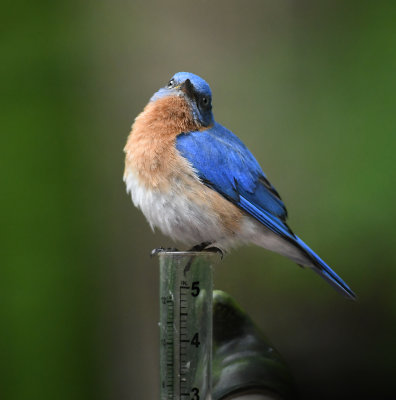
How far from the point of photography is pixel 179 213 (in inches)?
49.9

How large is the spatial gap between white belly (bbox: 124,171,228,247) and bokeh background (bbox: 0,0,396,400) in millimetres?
589

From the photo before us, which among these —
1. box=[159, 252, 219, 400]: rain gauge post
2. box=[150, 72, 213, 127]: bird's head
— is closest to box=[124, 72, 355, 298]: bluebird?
box=[150, 72, 213, 127]: bird's head

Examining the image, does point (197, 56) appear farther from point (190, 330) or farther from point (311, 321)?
point (190, 330)

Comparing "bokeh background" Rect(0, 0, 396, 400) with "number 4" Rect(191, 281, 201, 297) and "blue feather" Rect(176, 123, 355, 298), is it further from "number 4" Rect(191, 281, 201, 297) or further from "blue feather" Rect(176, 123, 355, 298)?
"number 4" Rect(191, 281, 201, 297)

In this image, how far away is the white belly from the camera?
1269 mm

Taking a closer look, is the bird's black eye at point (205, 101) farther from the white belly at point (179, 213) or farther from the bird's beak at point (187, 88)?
the white belly at point (179, 213)

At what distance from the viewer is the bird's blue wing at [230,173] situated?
1.31 metres

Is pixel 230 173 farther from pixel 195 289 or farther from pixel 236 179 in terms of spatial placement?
pixel 195 289

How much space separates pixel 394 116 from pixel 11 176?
1.18 metres

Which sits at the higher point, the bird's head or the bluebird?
the bird's head

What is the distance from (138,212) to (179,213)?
71 cm

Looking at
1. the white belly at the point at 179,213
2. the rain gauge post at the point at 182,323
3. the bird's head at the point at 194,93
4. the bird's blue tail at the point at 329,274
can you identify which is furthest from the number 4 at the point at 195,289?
the bird's head at the point at 194,93

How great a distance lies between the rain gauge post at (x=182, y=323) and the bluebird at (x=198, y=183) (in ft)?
0.65

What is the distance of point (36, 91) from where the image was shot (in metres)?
1.95
